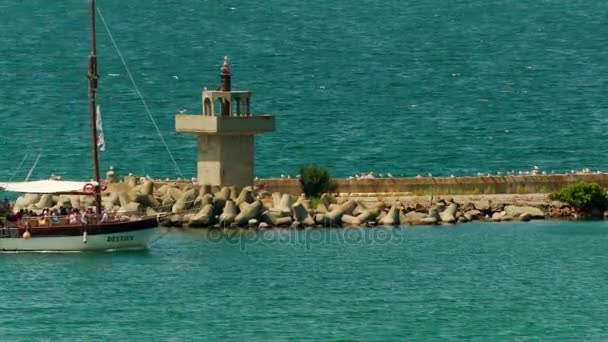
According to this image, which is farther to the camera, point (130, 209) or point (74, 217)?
point (130, 209)

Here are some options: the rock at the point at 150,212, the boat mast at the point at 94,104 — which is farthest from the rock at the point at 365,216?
the boat mast at the point at 94,104

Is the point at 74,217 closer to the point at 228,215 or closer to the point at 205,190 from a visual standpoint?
the point at 228,215

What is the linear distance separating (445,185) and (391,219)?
7308mm

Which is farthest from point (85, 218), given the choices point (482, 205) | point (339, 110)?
point (339, 110)

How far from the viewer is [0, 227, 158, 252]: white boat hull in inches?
3622

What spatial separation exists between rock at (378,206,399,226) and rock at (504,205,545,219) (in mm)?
5612

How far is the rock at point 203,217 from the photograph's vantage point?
97.4 metres

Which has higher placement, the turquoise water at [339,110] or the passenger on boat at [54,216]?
the turquoise water at [339,110]

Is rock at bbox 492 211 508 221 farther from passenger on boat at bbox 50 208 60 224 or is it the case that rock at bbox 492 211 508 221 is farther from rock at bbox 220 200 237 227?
passenger on boat at bbox 50 208 60 224

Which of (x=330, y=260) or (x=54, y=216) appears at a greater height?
(x=54, y=216)

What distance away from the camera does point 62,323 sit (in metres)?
77.4

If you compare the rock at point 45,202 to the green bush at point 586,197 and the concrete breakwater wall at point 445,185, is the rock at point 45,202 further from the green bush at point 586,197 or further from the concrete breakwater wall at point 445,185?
the green bush at point 586,197

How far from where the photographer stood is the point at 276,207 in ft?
323

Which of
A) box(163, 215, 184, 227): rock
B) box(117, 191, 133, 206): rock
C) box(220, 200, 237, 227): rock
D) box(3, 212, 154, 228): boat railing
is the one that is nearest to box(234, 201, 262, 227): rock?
box(220, 200, 237, 227): rock
